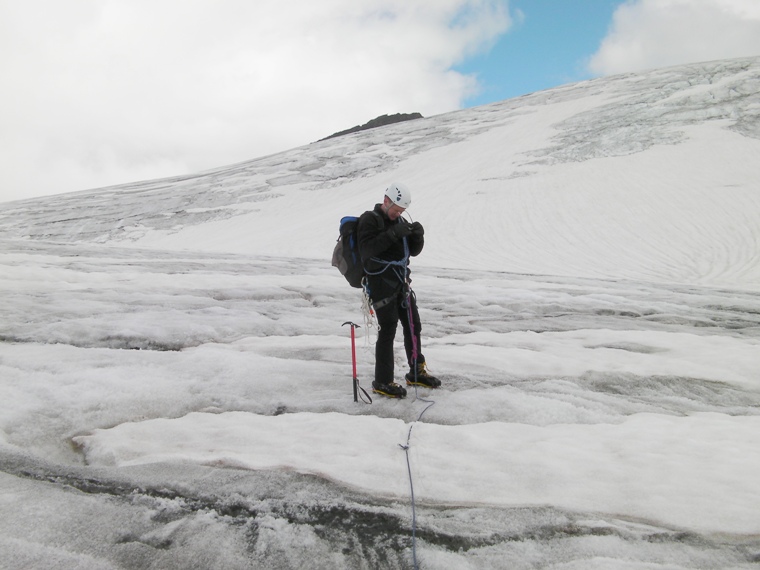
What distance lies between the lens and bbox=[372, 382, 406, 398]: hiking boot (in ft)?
13.1

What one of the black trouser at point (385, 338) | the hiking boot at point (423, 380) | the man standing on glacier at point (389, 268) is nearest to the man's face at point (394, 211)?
the man standing on glacier at point (389, 268)

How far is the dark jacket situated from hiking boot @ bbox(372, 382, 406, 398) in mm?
723

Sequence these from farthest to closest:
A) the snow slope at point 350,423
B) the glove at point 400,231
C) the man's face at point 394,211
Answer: the man's face at point 394,211
the glove at point 400,231
the snow slope at point 350,423

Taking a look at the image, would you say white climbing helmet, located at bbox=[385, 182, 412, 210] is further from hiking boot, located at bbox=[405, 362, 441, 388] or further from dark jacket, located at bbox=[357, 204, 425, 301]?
hiking boot, located at bbox=[405, 362, 441, 388]

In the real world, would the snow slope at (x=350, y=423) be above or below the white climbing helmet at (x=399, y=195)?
below

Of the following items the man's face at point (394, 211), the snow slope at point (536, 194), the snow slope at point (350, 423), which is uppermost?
the snow slope at point (536, 194)

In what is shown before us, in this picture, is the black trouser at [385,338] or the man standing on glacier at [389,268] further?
the black trouser at [385,338]

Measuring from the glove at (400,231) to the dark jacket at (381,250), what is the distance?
0.02 meters

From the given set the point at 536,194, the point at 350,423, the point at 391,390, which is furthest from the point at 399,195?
the point at 536,194

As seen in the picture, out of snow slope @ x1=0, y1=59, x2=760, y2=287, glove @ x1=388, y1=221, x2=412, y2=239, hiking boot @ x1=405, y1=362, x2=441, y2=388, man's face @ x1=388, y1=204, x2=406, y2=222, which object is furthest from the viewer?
snow slope @ x1=0, y1=59, x2=760, y2=287

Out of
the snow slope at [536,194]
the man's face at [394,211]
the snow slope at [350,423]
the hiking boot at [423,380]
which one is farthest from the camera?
the snow slope at [536,194]

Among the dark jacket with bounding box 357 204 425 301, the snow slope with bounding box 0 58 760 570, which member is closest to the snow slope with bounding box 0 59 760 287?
the snow slope with bounding box 0 58 760 570

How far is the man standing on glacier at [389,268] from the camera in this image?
4004 millimetres

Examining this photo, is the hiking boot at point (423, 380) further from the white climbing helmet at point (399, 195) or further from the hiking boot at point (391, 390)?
the white climbing helmet at point (399, 195)
